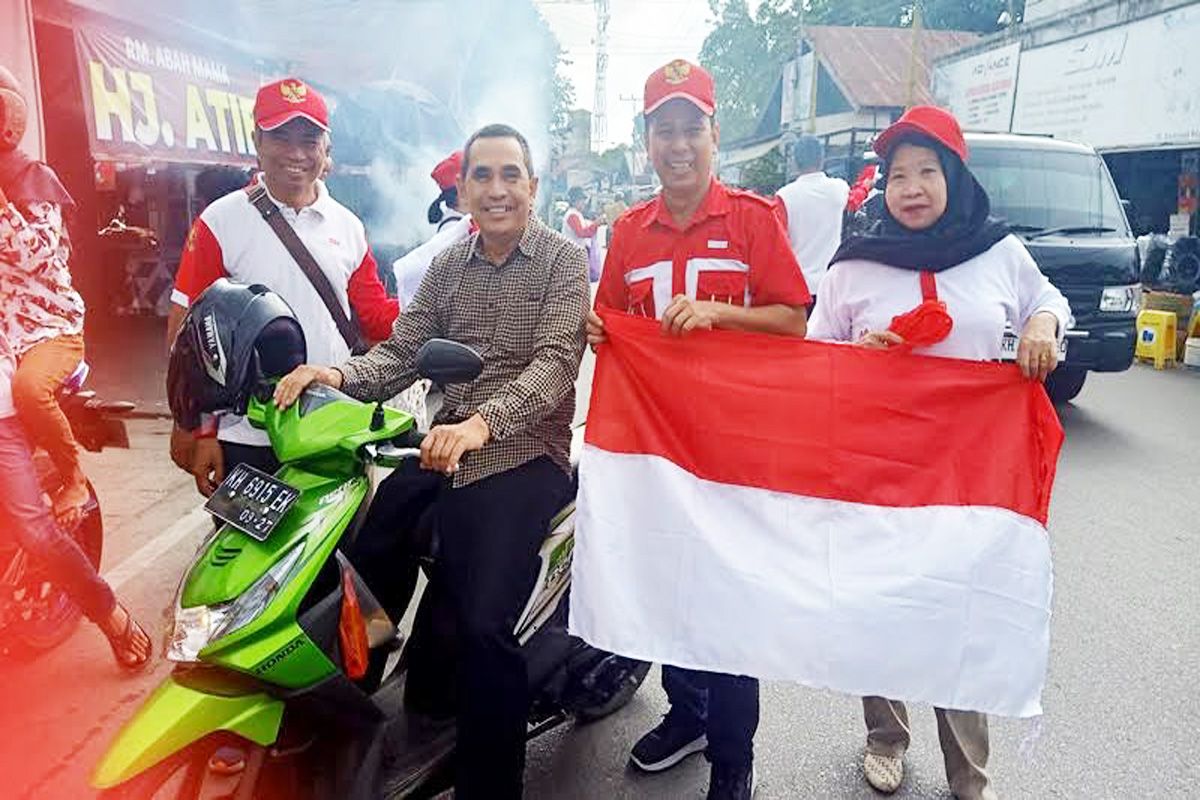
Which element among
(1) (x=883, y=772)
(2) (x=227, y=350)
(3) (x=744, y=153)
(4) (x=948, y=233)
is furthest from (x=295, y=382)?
(3) (x=744, y=153)

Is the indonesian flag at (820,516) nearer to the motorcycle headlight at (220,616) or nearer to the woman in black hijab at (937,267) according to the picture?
the woman in black hijab at (937,267)

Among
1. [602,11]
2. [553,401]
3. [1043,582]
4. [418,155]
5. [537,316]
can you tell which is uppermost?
[602,11]

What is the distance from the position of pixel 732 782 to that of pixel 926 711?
1128 mm

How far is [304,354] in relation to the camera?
94.7 inches

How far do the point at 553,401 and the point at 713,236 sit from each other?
0.69m

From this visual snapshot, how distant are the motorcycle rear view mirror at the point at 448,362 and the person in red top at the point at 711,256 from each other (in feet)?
1.73

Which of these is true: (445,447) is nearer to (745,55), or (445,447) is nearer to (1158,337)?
(1158,337)

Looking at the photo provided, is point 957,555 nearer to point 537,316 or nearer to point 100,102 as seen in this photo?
point 537,316

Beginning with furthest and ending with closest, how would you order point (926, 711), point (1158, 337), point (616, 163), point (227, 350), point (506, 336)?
point (616, 163) < point (1158, 337) < point (926, 711) < point (506, 336) < point (227, 350)

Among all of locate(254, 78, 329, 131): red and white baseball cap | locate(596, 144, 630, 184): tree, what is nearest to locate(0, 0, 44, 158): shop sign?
locate(254, 78, 329, 131): red and white baseball cap

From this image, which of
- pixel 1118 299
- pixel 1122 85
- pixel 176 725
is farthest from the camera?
pixel 1122 85

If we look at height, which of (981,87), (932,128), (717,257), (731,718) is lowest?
(731,718)

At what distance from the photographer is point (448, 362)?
6.97 feet

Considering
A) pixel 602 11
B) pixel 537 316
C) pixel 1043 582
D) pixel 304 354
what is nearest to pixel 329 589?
pixel 304 354
